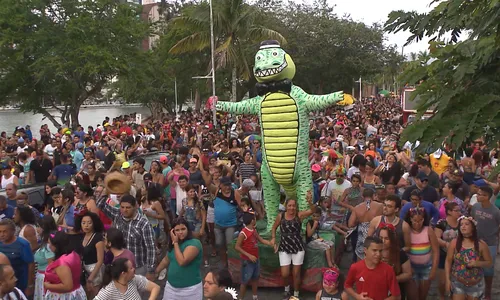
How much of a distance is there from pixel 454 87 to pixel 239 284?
3.79 meters

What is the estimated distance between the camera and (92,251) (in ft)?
16.3

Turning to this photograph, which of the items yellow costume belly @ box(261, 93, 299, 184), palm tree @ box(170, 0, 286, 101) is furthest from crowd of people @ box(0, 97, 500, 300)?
palm tree @ box(170, 0, 286, 101)

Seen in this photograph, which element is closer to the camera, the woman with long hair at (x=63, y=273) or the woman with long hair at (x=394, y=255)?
the woman with long hair at (x=63, y=273)

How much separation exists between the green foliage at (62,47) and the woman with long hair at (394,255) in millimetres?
16586

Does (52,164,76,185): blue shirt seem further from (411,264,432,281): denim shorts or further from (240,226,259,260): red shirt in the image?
(411,264,432,281): denim shorts

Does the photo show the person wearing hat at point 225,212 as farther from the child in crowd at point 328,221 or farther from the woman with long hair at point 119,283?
the woman with long hair at point 119,283

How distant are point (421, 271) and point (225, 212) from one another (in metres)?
2.63

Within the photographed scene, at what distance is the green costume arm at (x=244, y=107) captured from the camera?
7.03 m

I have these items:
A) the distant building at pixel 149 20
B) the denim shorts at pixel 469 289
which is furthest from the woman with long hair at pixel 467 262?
the distant building at pixel 149 20

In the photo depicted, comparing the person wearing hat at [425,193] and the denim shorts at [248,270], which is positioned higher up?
the person wearing hat at [425,193]

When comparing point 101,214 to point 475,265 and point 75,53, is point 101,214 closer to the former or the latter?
point 475,265

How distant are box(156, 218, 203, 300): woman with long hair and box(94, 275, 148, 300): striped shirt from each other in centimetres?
40

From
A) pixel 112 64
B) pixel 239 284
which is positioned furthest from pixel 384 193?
pixel 112 64

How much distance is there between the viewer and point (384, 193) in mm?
6078
